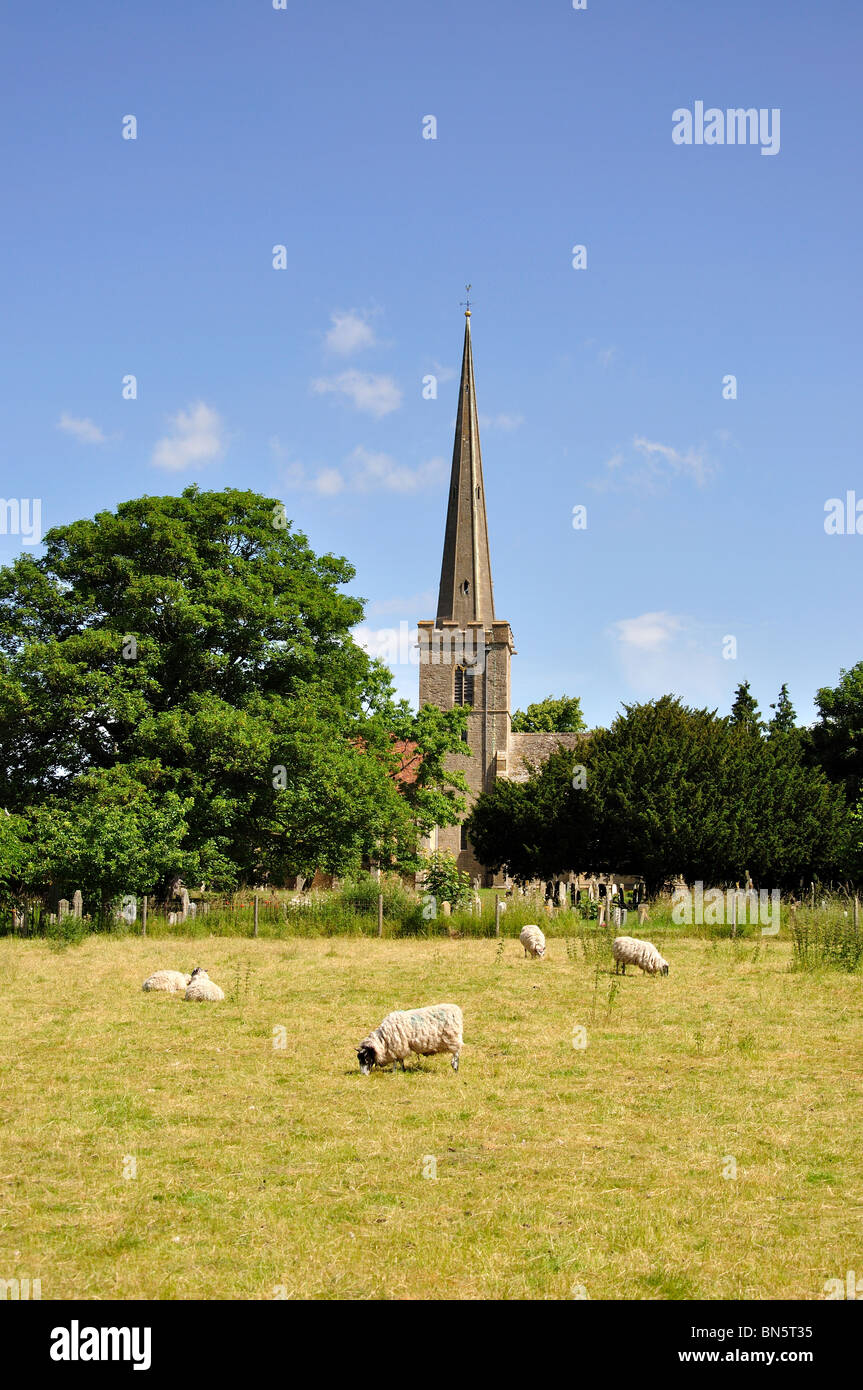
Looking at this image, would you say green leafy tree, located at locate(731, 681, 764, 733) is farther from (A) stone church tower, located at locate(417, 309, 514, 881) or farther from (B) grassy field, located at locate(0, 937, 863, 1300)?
(B) grassy field, located at locate(0, 937, 863, 1300)

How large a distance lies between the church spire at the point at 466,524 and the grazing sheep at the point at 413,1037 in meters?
58.5

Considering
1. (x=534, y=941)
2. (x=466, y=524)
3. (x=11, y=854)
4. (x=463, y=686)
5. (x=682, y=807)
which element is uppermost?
(x=466, y=524)

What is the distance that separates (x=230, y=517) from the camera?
34.8 meters

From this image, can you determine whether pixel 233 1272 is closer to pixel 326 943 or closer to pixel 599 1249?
pixel 599 1249

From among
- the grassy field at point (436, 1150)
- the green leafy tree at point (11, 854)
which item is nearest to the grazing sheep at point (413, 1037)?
the grassy field at point (436, 1150)

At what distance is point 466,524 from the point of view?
69.6m

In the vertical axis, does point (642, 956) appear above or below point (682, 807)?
below

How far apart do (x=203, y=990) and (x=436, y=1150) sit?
29.7ft

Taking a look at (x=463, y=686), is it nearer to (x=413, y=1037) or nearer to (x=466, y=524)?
(x=466, y=524)

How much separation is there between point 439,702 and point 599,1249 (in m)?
63.8

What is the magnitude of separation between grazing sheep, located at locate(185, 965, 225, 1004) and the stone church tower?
51.8 metres

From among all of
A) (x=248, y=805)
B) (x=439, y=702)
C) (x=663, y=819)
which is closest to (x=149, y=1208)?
(x=248, y=805)

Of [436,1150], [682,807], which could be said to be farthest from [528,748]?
[436,1150]

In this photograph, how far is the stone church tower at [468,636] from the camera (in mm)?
69375
